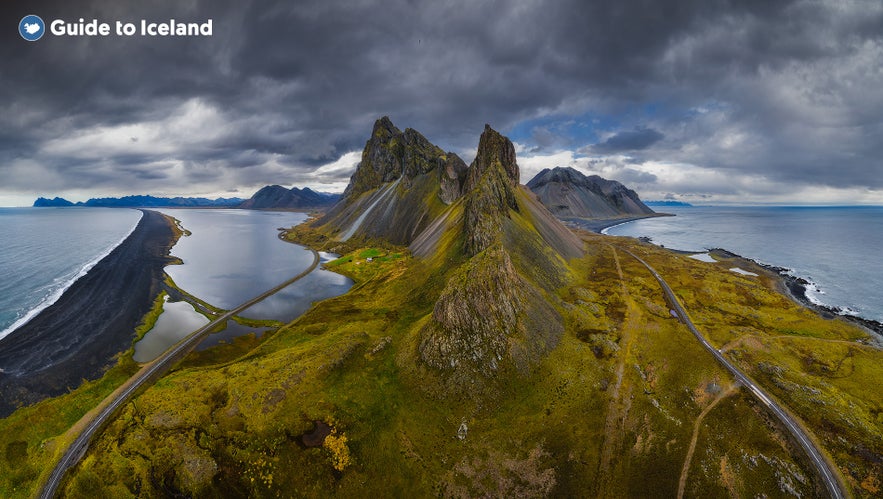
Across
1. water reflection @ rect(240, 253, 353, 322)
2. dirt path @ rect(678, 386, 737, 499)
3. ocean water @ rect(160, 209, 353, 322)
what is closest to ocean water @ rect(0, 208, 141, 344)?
ocean water @ rect(160, 209, 353, 322)

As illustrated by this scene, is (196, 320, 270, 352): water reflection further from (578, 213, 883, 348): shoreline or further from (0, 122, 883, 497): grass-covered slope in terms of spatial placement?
(578, 213, 883, 348): shoreline

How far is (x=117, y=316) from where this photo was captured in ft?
262

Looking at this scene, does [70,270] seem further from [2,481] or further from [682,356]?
[682,356]

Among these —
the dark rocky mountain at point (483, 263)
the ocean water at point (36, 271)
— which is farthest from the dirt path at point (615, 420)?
the ocean water at point (36, 271)

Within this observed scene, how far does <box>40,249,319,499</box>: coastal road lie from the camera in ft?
119

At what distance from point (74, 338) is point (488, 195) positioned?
10299 centimetres

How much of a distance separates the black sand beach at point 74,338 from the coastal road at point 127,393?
331 inches

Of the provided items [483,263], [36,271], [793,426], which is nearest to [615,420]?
[793,426]

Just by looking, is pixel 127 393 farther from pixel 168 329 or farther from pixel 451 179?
pixel 451 179

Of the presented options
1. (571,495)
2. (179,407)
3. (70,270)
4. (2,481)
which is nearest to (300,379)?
(179,407)

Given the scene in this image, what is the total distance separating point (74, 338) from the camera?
68000 millimetres

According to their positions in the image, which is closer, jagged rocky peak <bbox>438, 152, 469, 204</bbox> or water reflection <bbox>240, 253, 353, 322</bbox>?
water reflection <bbox>240, 253, 353, 322</bbox>

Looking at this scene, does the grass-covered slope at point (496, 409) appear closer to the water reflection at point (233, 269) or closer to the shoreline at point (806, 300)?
the shoreline at point (806, 300)

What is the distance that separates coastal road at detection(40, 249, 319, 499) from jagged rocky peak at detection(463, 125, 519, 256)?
6448 centimetres
